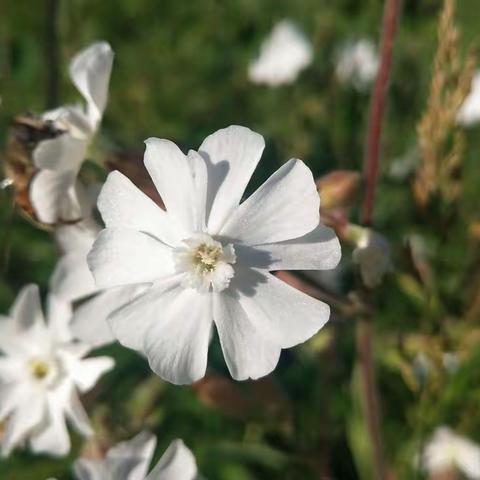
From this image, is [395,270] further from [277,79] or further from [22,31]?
[22,31]

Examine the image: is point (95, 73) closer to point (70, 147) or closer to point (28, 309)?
point (70, 147)

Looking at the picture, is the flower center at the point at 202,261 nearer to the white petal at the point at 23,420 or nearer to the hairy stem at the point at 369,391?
the hairy stem at the point at 369,391

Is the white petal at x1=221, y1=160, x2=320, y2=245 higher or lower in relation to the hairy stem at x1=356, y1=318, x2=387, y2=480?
higher

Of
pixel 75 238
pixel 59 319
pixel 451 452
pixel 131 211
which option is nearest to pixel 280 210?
pixel 131 211

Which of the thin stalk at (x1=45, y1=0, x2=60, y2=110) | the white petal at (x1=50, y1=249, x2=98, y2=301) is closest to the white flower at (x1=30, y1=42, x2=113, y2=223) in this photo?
the white petal at (x1=50, y1=249, x2=98, y2=301)

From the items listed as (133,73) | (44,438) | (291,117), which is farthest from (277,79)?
(44,438)

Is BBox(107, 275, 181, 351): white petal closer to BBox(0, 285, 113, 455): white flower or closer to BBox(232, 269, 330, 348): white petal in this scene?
BBox(232, 269, 330, 348): white petal

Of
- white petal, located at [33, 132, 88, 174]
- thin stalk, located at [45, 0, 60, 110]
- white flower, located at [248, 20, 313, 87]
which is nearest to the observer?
white petal, located at [33, 132, 88, 174]
